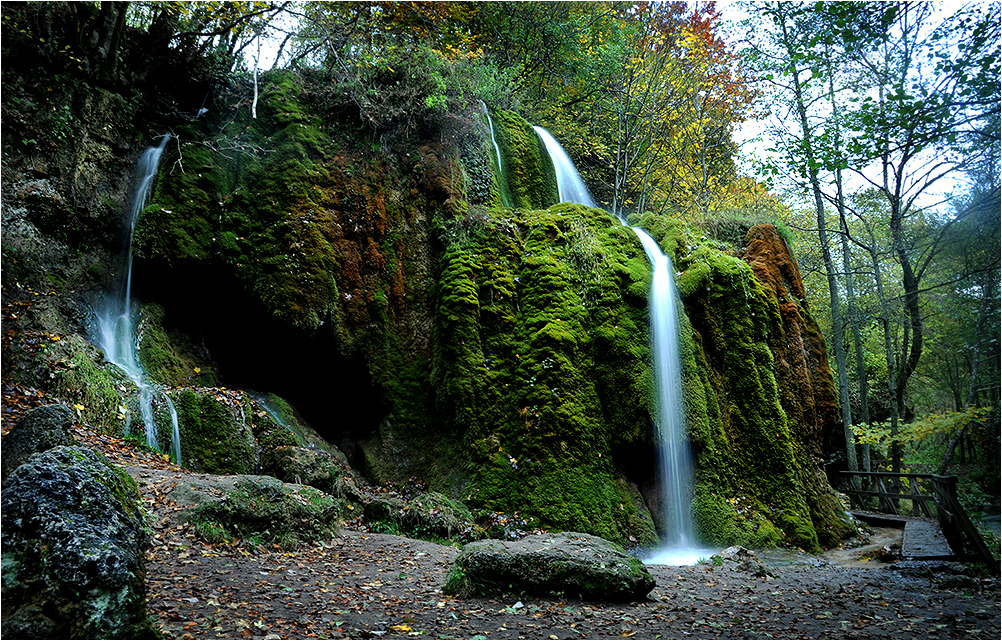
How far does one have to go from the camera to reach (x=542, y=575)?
5055 mm

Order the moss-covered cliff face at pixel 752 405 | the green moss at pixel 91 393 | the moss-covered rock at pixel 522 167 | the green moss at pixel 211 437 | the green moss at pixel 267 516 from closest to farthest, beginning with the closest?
the green moss at pixel 267 516, the green moss at pixel 91 393, the green moss at pixel 211 437, the moss-covered cliff face at pixel 752 405, the moss-covered rock at pixel 522 167

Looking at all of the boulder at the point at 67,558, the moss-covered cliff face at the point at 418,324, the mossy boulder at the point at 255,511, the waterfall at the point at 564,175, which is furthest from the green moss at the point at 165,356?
the waterfall at the point at 564,175

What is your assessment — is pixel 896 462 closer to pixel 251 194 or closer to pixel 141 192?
pixel 251 194

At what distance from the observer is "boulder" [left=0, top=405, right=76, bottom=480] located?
4867mm

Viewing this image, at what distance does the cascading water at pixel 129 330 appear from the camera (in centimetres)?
739

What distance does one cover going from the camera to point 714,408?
9.51 m

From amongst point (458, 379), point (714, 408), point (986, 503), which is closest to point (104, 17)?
point (458, 379)

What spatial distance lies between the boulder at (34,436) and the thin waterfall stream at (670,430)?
6.97 meters

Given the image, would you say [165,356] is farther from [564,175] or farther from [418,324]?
[564,175]

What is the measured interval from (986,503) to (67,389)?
16680 millimetres

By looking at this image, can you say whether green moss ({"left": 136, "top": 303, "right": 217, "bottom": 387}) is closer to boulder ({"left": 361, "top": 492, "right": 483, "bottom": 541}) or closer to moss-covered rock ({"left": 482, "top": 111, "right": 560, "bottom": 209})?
boulder ({"left": 361, "top": 492, "right": 483, "bottom": 541})

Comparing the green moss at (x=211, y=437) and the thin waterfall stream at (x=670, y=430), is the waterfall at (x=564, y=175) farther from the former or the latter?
the green moss at (x=211, y=437)

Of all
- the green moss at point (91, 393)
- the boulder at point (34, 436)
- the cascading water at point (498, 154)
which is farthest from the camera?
the cascading water at point (498, 154)

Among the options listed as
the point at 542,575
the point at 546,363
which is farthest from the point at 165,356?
the point at 542,575
